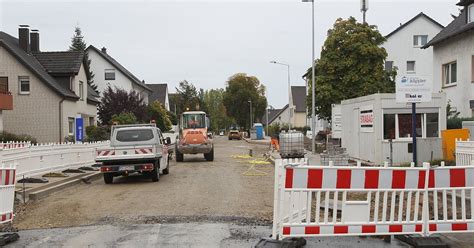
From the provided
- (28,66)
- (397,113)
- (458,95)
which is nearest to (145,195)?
(397,113)

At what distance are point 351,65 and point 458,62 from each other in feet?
36.0

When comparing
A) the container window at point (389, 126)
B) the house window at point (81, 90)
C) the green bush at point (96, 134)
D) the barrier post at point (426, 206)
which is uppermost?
the house window at point (81, 90)

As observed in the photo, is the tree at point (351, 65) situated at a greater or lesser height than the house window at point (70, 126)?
greater

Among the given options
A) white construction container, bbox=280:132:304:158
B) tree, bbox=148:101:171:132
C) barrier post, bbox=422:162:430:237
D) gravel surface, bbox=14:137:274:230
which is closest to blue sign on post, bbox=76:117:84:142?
white construction container, bbox=280:132:304:158

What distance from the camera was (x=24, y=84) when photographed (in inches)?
1369

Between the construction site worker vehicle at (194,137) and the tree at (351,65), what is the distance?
1167 cm

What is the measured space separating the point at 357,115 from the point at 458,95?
8.29 m

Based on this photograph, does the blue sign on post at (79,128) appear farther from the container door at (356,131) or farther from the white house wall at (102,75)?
the white house wall at (102,75)

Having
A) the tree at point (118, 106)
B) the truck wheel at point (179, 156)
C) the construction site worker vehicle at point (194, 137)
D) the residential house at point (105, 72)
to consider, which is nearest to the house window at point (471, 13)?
the construction site worker vehicle at point (194, 137)

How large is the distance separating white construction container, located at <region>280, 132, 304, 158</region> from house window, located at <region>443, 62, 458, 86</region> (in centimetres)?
896

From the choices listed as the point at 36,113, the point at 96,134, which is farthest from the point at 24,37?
the point at 96,134

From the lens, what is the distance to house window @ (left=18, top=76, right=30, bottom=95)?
3459 cm

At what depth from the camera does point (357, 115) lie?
2238 centimetres

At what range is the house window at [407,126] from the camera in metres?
19.8
